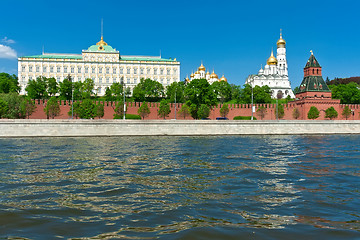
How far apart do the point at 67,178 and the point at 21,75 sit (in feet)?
297

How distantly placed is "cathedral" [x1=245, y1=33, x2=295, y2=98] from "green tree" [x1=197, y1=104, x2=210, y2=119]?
4815 cm

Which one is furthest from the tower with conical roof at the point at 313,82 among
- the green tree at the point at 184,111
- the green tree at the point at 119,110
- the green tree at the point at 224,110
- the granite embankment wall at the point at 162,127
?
the green tree at the point at 119,110

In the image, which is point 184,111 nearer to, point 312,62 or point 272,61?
point 312,62

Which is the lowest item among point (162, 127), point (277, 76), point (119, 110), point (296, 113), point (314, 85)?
point (162, 127)

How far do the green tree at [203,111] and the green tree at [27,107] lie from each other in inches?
1001

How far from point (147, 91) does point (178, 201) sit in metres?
66.7

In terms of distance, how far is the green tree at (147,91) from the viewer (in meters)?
71.6

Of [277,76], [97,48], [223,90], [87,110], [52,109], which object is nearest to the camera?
[87,110]

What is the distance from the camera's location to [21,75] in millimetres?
90750

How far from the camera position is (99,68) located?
9331 centimetres

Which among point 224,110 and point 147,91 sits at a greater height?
point 147,91

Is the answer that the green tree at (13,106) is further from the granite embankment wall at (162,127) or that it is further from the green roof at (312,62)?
the green roof at (312,62)

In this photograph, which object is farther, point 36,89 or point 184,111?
point 36,89

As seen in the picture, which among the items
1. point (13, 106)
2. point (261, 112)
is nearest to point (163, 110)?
point (261, 112)
